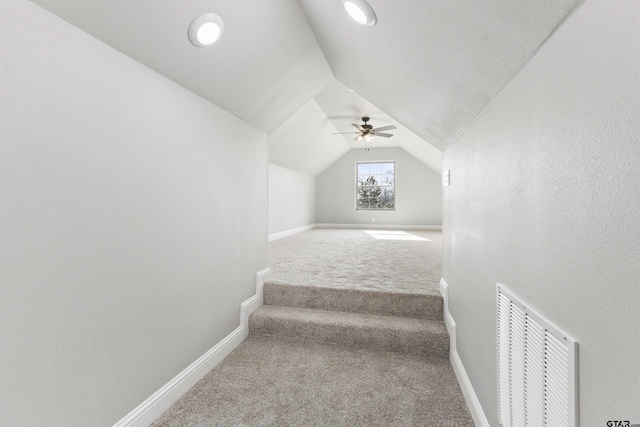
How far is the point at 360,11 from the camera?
1320 millimetres

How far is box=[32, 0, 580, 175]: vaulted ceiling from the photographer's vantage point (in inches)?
37.4

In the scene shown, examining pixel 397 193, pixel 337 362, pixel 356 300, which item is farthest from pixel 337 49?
pixel 397 193

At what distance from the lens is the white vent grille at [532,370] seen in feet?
2.31

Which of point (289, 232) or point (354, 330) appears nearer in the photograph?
point (354, 330)

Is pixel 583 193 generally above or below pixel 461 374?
above

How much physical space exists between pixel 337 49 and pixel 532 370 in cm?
204

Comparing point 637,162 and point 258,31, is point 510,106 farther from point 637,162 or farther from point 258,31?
point 258,31

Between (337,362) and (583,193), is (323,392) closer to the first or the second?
(337,362)

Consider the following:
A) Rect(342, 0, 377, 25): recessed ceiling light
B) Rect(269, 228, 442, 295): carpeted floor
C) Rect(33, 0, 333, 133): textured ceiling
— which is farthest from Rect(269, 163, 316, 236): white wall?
Rect(342, 0, 377, 25): recessed ceiling light

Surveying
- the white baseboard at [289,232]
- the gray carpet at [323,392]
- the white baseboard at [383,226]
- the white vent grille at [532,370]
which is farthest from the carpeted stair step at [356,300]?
the white baseboard at [383,226]

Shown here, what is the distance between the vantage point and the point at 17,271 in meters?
0.96

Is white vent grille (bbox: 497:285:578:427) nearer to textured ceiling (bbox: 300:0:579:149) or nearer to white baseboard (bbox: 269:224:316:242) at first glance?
textured ceiling (bbox: 300:0:579:149)

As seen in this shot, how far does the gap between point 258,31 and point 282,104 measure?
0.89m

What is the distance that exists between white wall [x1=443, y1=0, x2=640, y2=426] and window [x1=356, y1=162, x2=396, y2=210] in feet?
24.4
